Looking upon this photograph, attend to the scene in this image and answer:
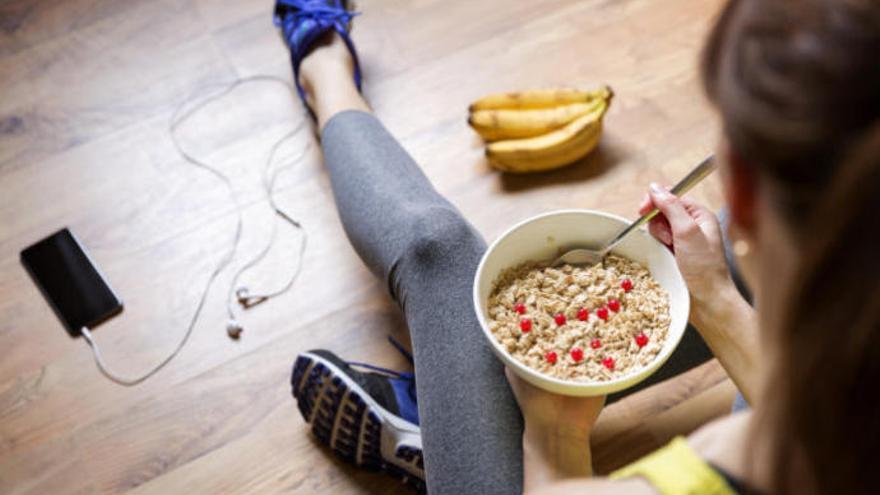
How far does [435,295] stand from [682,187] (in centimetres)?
33


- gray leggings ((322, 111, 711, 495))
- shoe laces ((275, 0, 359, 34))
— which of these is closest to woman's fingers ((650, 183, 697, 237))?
gray leggings ((322, 111, 711, 495))

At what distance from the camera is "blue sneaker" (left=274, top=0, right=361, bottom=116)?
144 centimetres

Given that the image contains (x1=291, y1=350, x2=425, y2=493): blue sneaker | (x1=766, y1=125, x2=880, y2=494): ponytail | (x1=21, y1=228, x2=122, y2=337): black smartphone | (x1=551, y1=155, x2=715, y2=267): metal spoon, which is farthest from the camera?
(x1=21, y1=228, x2=122, y2=337): black smartphone

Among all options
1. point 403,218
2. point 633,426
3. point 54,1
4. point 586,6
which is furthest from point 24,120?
point 633,426

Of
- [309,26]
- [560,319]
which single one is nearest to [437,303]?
[560,319]

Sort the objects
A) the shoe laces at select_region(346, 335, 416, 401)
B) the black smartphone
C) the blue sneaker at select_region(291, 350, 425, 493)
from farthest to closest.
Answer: the black smartphone → the shoe laces at select_region(346, 335, 416, 401) → the blue sneaker at select_region(291, 350, 425, 493)

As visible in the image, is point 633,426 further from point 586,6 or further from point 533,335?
point 586,6

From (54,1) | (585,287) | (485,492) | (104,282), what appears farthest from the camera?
(54,1)

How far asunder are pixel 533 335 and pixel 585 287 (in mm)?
105

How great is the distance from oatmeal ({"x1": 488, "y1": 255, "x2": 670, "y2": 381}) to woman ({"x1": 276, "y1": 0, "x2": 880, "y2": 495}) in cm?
4

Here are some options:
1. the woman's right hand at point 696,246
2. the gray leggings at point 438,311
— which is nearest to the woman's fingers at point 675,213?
the woman's right hand at point 696,246

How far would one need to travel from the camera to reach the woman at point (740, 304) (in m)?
0.42

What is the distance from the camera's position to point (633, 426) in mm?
1203

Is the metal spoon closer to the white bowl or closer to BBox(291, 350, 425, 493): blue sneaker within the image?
the white bowl
